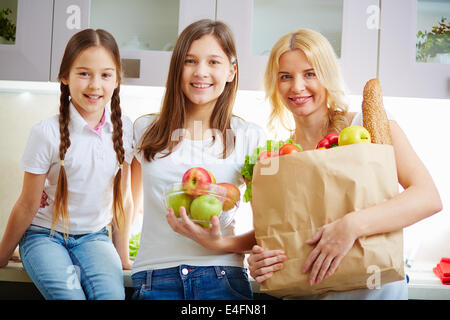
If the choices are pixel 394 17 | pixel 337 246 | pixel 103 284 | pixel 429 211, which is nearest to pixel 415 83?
pixel 394 17

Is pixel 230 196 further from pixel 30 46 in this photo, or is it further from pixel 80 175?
pixel 30 46

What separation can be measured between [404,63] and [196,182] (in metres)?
0.84

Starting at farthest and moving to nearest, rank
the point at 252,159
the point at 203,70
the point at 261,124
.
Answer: the point at 261,124, the point at 203,70, the point at 252,159

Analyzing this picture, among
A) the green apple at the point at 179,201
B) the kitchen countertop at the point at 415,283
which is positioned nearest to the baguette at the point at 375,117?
the green apple at the point at 179,201

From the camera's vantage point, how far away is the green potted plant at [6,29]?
4.58ft

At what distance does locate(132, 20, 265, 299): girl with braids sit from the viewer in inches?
39.0

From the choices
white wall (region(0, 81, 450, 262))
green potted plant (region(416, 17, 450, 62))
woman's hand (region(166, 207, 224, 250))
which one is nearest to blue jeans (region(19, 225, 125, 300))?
woman's hand (region(166, 207, 224, 250))

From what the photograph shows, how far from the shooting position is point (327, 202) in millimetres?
814

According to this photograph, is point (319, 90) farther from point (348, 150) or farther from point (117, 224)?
point (117, 224)

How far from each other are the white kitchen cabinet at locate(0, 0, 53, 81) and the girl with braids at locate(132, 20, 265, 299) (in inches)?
17.9

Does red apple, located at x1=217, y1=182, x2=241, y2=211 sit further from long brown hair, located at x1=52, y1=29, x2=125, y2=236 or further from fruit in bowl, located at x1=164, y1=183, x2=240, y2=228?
long brown hair, located at x1=52, y1=29, x2=125, y2=236

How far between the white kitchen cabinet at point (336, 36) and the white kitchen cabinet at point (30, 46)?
0.53m

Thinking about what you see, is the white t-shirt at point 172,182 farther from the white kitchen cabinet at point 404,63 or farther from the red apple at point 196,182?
the white kitchen cabinet at point 404,63

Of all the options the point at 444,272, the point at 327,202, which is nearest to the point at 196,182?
the point at 327,202
